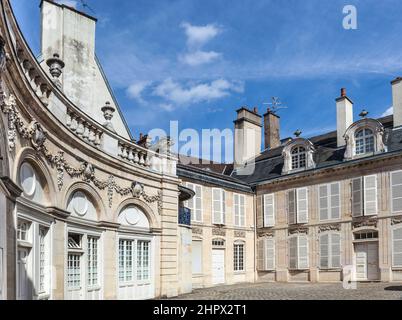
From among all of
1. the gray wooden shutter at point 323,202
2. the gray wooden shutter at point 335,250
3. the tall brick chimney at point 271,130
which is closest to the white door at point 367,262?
the gray wooden shutter at point 335,250

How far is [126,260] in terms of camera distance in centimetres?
Answer: 1030

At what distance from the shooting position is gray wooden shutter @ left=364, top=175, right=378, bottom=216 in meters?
18.8

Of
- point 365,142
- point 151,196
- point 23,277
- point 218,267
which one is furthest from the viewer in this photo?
point 218,267

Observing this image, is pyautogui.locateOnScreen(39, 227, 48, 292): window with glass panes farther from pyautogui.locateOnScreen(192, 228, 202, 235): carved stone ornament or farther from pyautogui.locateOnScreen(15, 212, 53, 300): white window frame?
pyautogui.locateOnScreen(192, 228, 202, 235): carved stone ornament

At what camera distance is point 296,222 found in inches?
835

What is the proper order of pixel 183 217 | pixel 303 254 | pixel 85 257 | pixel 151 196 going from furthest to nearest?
pixel 303 254 → pixel 183 217 → pixel 151 196 → pixel 85 257

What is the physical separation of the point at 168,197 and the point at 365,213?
10.5m

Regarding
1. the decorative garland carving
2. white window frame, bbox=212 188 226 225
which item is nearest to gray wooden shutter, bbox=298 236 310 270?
white window frame, bbox=212 188 226 225

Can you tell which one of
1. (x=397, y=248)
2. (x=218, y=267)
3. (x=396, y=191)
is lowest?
(x=218, y=267)

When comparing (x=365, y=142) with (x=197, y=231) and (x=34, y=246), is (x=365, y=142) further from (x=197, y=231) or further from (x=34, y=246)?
(x=34, y=246)

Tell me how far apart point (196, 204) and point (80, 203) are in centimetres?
1172

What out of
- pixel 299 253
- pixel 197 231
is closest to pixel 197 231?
pixel 197 231
